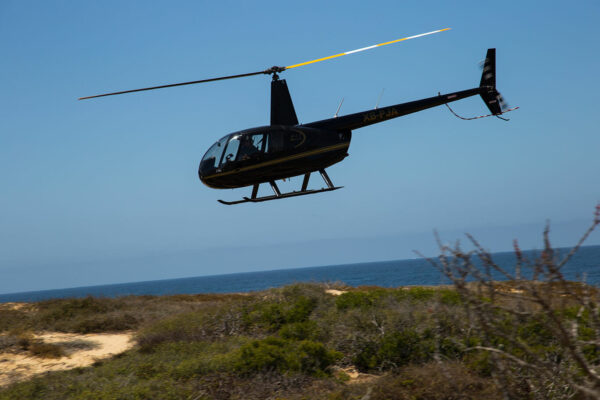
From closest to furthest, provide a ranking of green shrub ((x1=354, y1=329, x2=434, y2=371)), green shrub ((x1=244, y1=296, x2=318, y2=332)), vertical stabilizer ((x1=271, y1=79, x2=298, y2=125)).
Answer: green shrub ((x1=354, y1=329, x2=434, y2=371)) < green shrub ((x1=244, y1=296, x2=318, y2=332)) < vertical stabilizer ((x1=271, y1=79, x2=298, y2=125))

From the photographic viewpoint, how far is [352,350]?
463 inches

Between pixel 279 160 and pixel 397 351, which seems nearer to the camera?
pixel 397 351

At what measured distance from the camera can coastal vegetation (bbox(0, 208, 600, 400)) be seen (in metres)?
4.67

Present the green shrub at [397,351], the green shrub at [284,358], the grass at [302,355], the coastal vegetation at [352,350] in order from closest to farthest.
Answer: the coastal vegetation at [352,350] < the grass at [302,355] < the green shrub at [284,358] < the green shrub at [397,351]

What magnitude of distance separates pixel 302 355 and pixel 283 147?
6.75 meters

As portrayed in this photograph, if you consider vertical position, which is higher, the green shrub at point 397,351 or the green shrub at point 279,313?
the green shrub at point 279,313

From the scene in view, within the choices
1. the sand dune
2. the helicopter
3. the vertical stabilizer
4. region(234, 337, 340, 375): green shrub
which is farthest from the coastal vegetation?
the vertical stabilizer

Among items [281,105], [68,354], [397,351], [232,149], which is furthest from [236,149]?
[68,354]

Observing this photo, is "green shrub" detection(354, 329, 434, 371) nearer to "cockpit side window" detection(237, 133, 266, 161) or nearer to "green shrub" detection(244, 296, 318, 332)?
"green shrub" detection(244, 296, 318, 332)

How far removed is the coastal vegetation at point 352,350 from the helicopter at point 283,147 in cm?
393

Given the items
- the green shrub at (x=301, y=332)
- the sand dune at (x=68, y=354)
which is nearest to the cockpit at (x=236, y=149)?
the green shrub at (x=301, y=332)

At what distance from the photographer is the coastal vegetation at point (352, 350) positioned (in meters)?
4.67

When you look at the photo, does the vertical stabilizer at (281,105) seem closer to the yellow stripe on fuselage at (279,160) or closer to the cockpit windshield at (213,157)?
the yellow stripe on fuselage at (279,160)

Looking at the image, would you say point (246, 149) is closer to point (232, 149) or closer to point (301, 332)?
point (232, 149)
